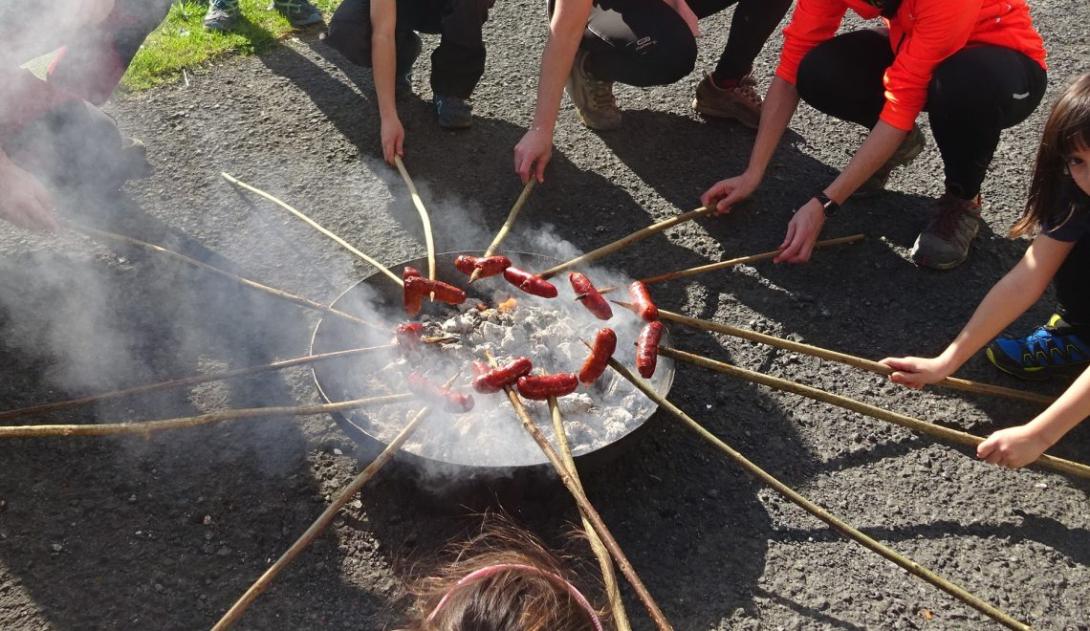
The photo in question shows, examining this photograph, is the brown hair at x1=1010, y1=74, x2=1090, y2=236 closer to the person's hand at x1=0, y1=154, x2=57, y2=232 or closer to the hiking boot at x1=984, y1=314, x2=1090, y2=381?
the hiking boot at x1=984, y1=314, x2=1090, y2=381

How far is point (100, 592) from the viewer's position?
252cm

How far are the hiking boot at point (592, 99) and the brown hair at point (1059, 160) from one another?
231cm

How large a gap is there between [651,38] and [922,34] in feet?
4.59

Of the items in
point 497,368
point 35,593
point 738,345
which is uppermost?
point 497,368

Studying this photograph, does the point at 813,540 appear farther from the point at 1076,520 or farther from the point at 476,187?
the point at 476,187

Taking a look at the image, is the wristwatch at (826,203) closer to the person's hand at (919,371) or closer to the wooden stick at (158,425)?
the person's hand at (919,371)

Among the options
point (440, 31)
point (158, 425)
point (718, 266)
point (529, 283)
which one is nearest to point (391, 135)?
point (440, 31)

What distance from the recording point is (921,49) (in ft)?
11.2

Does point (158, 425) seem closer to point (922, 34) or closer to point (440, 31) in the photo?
point (440, 31)

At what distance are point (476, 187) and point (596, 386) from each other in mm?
1697

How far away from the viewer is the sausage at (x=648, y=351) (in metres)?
2.80

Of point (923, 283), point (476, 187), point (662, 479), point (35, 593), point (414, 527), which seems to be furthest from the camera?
point (476, 187)

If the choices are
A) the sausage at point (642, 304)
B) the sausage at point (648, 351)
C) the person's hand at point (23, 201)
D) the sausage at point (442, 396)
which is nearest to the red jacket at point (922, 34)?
the sausage at point (642, 304)

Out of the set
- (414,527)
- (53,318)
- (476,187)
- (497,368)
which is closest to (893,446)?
(497,368)
